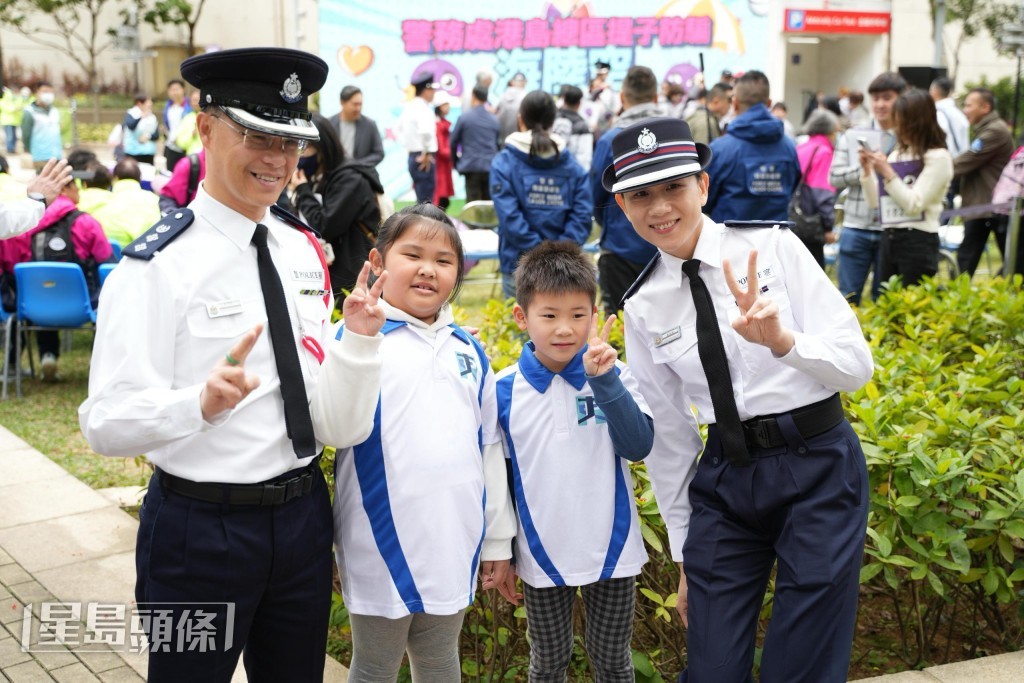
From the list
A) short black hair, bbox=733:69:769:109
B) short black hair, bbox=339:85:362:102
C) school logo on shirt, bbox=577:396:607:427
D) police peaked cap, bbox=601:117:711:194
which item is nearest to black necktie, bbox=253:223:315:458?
school logo on shirt, bbox=577:396:607:427

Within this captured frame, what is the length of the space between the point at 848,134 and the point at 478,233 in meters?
4.01

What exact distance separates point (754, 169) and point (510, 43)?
14420 millimetres

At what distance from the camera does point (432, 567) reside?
2.57m

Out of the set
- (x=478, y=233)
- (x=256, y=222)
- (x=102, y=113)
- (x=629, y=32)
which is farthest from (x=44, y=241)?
(x=102, y=113)

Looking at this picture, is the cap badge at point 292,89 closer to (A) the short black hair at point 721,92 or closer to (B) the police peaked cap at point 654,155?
(B) the police peaked cap at point 654,155

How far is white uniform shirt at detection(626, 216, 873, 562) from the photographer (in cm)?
259

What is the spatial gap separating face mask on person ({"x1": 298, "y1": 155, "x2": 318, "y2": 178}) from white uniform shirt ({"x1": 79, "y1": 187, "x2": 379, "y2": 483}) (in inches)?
151

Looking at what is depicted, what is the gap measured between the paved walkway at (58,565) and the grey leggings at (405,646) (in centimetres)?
80

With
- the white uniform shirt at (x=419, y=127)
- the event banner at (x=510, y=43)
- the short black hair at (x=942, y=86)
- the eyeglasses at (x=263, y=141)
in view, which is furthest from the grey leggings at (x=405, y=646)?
the event banner at (x=510, y=43)

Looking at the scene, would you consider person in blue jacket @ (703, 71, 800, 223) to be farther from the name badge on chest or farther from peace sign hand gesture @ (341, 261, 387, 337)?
the name badge on chest

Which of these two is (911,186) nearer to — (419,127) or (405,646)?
(405,646)

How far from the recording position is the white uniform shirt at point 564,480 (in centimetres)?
288

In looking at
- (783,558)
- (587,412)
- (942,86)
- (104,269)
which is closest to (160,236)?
(587,412)

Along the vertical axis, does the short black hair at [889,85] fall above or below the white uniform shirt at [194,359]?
above
